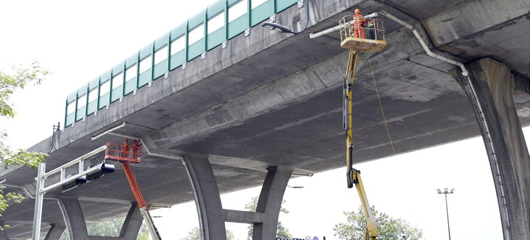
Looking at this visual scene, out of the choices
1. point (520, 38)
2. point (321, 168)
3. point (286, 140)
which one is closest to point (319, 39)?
point (520, 38)

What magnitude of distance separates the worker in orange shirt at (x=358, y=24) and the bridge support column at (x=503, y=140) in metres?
6.31

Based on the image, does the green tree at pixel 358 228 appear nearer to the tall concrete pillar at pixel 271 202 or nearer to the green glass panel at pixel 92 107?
the tall concrete pillar at pixel 271 202

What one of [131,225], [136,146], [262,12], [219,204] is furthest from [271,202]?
[131,225]

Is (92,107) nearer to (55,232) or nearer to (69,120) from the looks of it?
(69,120)

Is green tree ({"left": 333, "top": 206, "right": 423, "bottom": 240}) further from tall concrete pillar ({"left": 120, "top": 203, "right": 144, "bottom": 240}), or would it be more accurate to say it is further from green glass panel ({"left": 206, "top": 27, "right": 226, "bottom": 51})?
green glass panel ({"left": 206, "top": 27, "right": 226, "bottom": 51})

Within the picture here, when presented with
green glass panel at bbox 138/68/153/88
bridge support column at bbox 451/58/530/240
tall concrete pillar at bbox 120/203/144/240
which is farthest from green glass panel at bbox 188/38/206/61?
tall concrete pillar at bbox 120/203/144/240

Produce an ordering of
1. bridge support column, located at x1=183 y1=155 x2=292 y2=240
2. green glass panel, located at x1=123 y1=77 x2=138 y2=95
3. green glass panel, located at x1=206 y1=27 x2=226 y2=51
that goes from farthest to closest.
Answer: bridge support column, located at x1=183 y1=155 x2=292 y2=240 < green glass panel, located at x1=123 y1=77 x2=138 y2=95 < green glass panel, located at x1=206 y1=27 x2=226 y2=51

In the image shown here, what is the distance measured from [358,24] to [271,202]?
82.2 feet

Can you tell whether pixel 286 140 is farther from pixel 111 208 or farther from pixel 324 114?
pixel 111 208

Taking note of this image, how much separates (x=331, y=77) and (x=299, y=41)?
2.85 metres

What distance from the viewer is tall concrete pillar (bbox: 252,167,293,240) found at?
39.6 meters

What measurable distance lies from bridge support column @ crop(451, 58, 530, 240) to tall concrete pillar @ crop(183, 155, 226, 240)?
19410 millimetres

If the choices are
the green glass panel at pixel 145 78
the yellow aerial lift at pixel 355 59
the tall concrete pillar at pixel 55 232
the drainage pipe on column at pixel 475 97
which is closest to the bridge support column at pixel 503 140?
the drainage pipe on column at pixel 475 97

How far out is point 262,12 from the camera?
22.4m
